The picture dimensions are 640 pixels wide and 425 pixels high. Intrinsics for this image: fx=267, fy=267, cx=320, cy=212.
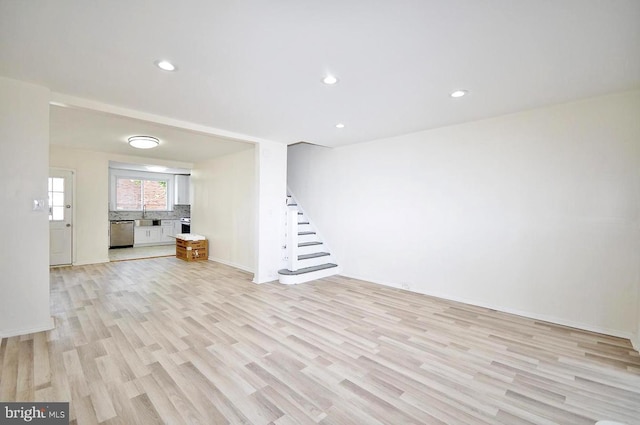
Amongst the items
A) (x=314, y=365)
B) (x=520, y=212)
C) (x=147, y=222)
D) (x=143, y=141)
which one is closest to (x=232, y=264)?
(x=143, y=141)

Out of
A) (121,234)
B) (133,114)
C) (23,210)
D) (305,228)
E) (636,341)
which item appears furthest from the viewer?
(121,234)

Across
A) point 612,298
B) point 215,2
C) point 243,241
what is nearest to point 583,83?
point 612,298

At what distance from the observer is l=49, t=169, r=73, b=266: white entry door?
5.94 m

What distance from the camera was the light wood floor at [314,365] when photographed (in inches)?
70.8

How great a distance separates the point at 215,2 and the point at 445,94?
2.39 metres

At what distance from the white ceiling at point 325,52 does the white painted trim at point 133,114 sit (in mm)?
133

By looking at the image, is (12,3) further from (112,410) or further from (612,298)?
(612,298)

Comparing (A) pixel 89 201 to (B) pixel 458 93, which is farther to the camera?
(A) pixel 89 201

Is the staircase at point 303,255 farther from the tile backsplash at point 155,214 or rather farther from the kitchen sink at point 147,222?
the tile backsplash at point 155,214

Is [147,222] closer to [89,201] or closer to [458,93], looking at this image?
[89,201]

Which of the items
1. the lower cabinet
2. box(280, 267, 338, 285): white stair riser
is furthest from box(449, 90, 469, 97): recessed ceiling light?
the lower cabinet

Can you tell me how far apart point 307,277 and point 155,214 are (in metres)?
7.64

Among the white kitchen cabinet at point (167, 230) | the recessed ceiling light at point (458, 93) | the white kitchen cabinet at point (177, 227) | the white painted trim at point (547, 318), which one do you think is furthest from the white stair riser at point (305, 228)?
the white kitchen cabinet at point (177, 227)

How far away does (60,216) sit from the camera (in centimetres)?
606
